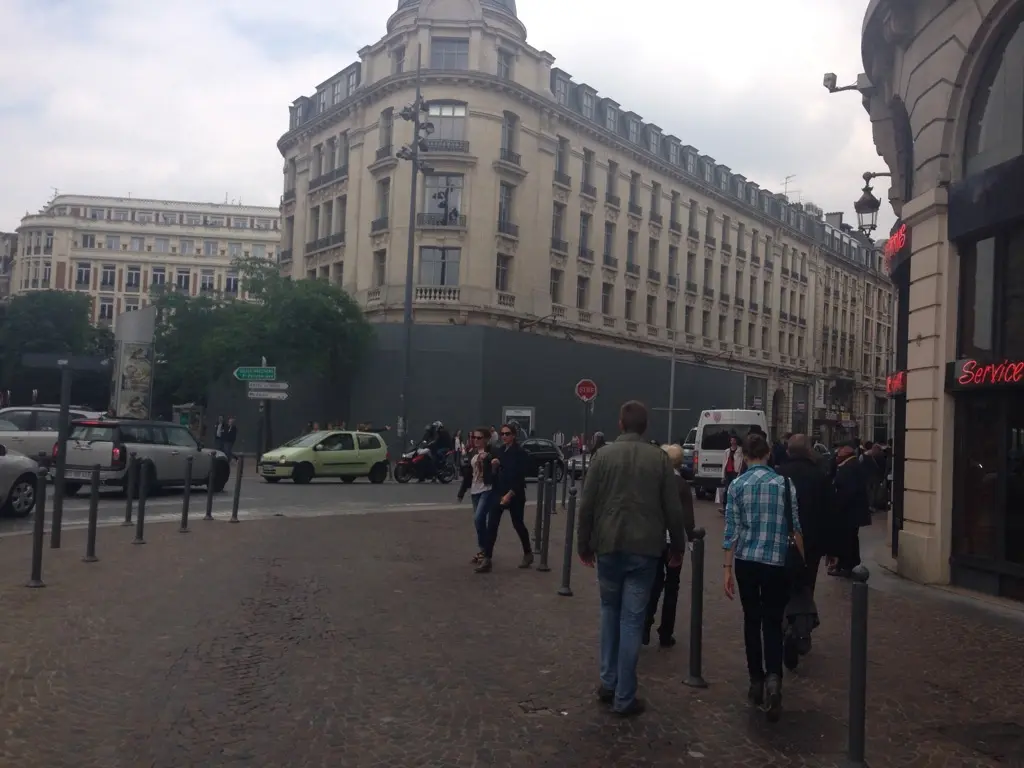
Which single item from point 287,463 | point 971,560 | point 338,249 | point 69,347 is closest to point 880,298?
point 338,249

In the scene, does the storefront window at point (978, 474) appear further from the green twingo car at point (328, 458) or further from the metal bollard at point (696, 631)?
the green twingo car at point (328, 458)

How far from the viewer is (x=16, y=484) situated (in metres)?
Answer: 15.1

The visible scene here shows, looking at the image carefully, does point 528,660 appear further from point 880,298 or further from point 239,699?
point 880,298

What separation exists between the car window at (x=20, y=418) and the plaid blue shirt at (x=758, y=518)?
65.1 feet

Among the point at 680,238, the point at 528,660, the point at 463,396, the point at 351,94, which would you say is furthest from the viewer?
the point at 680,238

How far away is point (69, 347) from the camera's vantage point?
65.2m

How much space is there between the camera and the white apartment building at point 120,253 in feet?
338

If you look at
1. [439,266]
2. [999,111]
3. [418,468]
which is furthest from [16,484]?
[439,266]

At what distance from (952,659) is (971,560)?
3854mm

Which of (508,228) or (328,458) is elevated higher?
(508,228)

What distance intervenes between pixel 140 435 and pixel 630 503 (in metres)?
16.3

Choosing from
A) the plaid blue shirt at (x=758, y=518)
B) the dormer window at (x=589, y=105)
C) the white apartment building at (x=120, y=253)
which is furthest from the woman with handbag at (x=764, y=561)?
the white apartment building at (x=120, y=253)

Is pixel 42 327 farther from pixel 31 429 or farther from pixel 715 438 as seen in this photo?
pixel 715 438

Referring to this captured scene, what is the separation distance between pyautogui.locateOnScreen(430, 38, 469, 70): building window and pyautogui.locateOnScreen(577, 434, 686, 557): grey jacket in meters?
37.6
